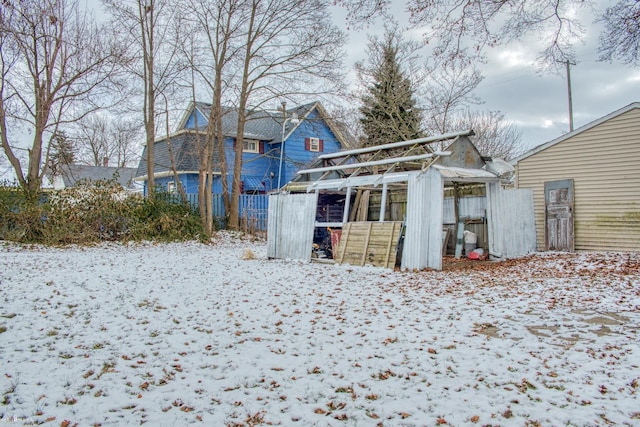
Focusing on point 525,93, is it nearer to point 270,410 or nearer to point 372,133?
point 372,133

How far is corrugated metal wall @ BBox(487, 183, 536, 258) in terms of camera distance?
10.7 m

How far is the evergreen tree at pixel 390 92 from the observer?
66.3 ft

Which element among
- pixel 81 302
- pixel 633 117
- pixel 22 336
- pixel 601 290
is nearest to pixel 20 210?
pixel 81 302

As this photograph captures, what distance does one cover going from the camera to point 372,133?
21750 mm

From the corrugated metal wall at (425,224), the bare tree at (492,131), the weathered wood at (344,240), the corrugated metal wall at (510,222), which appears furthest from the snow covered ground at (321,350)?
the bare tree at (492,131)

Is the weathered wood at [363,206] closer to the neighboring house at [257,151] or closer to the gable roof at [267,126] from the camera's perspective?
the neighboring house at [257,151]

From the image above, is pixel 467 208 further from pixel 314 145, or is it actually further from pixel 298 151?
pixel 314 145

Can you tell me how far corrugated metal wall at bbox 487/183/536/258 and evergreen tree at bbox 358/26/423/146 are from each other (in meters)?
9.39

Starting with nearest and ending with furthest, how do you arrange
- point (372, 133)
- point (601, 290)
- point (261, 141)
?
point (601, 290), point (372, 133), point (261, 141)

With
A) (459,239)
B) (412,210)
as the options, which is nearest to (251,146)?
(459,239)

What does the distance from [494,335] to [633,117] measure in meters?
8.79

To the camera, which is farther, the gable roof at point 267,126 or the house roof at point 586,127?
the gable roof at point 267,126

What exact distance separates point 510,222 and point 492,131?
53.9 ft

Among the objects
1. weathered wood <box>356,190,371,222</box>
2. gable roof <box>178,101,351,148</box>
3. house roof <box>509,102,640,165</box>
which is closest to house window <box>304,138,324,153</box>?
gable roof <box>178,101,351,148</box>
